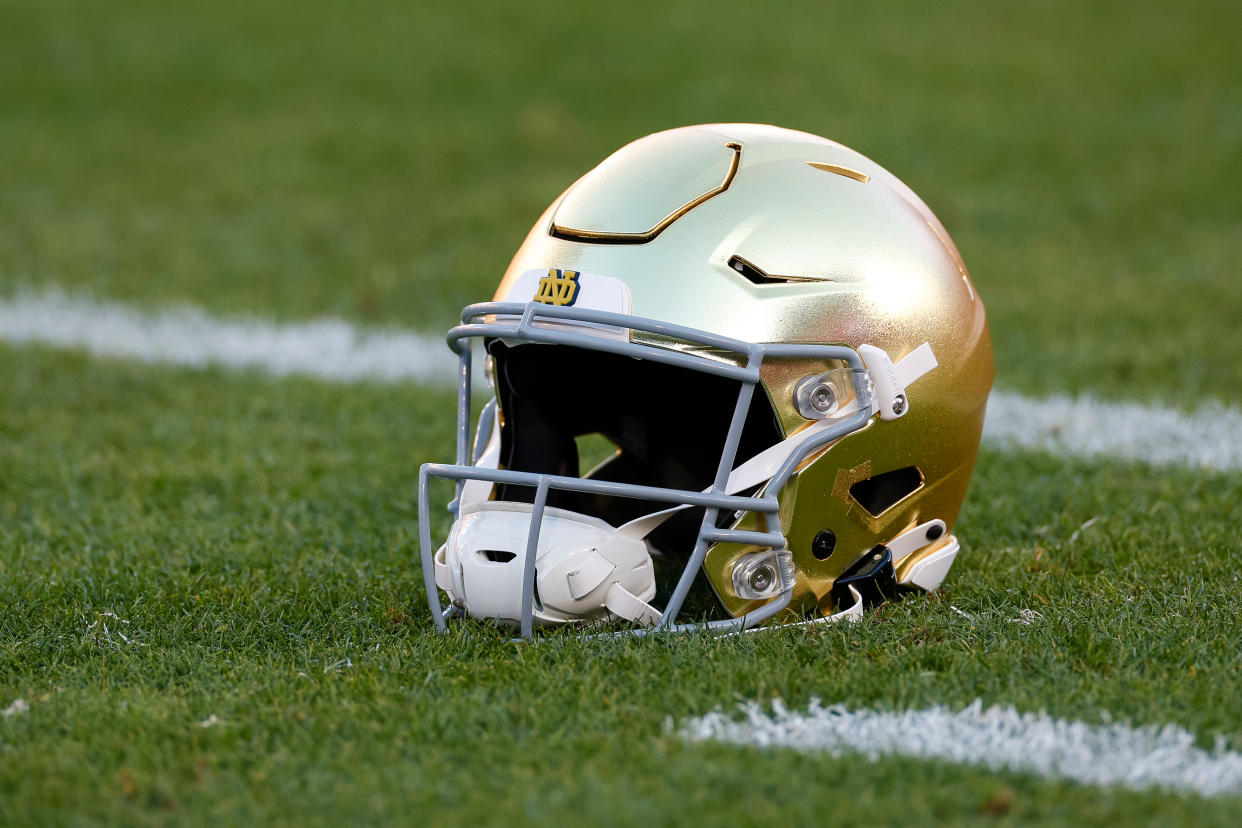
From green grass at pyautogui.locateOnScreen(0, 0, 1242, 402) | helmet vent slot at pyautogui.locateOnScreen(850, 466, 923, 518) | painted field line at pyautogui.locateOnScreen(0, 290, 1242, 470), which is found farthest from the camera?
green grass at pyautogui.locateOnScreen(0, 0, 1242, 402)

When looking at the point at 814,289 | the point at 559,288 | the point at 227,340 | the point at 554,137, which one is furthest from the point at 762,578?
the point at 554,137

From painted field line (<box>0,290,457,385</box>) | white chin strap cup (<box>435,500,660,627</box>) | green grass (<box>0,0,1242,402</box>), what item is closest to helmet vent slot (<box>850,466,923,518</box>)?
white chin strap cup (<box>435,500,660,627</box>)

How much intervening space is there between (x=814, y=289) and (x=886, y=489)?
0.44 meters

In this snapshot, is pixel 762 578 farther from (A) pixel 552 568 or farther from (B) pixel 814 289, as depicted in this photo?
(B) pixel 814 289

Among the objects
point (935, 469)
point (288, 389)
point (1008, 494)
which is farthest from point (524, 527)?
A: point (288, 389)

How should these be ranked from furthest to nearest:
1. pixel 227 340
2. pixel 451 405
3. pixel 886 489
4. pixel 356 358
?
pixel 227 340 → pixel 356 358 → pixel 451 405 → pixel 886 489

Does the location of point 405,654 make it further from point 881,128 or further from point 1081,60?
point 1081,60

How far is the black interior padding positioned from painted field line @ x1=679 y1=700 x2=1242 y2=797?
0.64 meters

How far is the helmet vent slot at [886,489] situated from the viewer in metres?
2.48

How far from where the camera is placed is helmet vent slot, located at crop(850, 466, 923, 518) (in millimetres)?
2482

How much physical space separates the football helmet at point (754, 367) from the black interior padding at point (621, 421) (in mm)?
46

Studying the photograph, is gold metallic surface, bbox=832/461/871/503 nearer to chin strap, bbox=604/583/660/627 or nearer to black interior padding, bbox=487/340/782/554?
black interior padding, bbox=487/340/782/554

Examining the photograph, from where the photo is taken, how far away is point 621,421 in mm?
2881

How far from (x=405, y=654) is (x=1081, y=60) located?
266 inches
